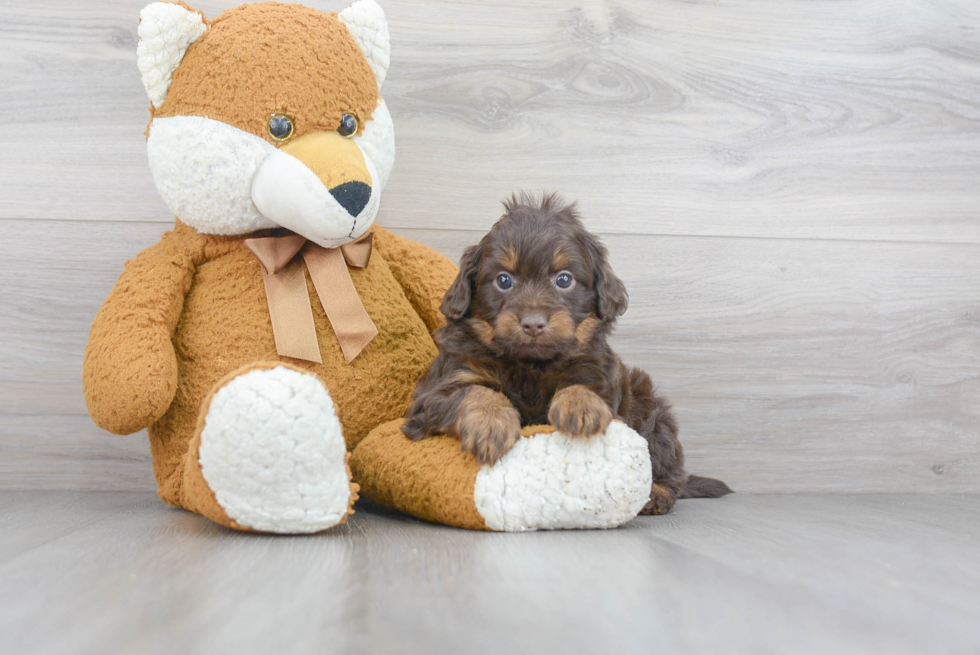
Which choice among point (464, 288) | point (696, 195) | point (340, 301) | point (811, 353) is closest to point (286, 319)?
point (340, 301)

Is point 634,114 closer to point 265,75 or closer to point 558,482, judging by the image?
point 265,75

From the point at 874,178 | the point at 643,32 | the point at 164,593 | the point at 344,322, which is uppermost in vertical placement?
the point at 643,32

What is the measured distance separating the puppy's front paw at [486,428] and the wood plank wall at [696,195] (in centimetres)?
87

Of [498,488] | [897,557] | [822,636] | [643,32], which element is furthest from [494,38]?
[822,636]

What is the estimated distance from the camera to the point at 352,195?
162cm

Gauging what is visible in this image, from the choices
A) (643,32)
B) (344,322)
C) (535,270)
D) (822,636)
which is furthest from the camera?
(643,32)

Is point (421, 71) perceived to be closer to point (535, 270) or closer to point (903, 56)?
point (535, 270)

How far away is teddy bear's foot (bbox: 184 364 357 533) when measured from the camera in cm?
130

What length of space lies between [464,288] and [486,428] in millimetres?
349

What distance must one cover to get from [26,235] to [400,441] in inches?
51.4

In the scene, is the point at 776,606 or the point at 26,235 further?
the point at 26,235

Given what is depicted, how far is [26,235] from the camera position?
2.16 metres

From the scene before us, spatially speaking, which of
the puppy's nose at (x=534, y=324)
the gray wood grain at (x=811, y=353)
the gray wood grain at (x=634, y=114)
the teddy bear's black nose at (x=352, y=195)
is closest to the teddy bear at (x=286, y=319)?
the teddy bear's black nose at (x=352, y=195)

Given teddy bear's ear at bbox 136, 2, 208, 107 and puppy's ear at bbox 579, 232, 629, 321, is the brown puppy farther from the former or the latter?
teddy bear's ear at bbox 136, 2, 208, 107
